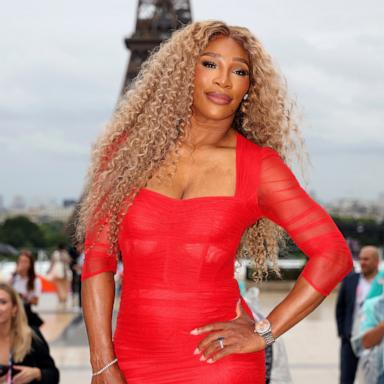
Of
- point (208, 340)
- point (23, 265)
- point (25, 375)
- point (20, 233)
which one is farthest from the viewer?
point (20, 233)

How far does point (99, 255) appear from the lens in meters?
2.47

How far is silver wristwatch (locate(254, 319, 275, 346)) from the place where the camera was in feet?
7.67

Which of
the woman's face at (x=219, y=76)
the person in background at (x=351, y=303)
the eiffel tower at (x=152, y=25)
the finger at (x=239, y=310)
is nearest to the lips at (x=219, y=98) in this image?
the woman's face at (x=219, y=76)

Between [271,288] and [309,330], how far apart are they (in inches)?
322

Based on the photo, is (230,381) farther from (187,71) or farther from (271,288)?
(271,288)

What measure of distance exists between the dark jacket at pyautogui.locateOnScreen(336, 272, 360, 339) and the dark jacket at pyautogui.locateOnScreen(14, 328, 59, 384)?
10.6 ft

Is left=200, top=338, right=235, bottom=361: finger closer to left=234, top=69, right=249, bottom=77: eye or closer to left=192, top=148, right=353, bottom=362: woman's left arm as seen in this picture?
left=192, top=148, right=353, bottom=362: woman's left arm

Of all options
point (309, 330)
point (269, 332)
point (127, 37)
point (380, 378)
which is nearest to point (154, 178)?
point (269, 332)

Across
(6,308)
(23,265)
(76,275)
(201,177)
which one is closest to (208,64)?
(201,177)

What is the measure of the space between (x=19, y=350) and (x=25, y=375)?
0.43 ft

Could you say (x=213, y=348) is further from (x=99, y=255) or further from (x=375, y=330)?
(x=375, y=330)

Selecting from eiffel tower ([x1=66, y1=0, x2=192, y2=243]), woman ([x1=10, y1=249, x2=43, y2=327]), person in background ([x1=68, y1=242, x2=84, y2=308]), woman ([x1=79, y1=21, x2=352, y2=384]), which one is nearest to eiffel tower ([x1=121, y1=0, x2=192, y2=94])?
eiffel tower ([x1=66, y1=0, x2=192, y2=243])

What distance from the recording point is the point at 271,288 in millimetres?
20922

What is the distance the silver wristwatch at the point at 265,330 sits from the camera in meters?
2.34
